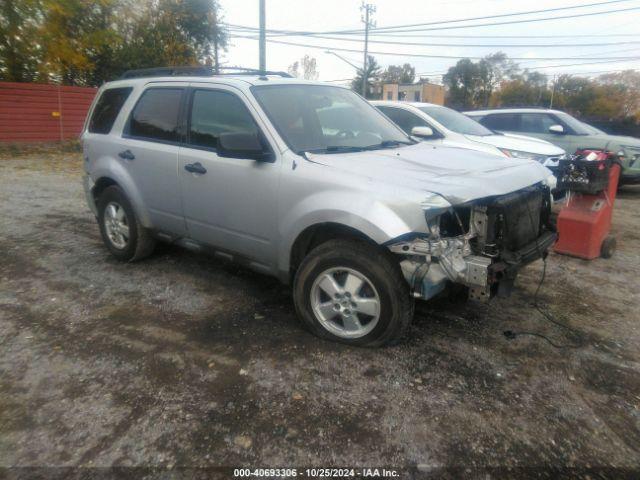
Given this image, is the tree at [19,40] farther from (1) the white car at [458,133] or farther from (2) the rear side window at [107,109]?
(1) the white car at [458,133]

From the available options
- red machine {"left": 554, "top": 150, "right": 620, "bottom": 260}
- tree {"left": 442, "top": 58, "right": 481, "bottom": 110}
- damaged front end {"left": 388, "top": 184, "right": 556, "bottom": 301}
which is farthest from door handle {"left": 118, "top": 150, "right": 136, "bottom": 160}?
tree {"left": 442, "top": 58, "right": 481, "bottom": 110}

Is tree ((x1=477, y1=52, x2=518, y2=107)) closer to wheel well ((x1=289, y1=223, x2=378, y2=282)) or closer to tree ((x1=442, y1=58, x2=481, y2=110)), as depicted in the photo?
tree ((x1=442, y1=58, x2=481, y2=110))

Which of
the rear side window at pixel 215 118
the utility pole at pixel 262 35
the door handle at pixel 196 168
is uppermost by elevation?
the utility pole at pixel 262 35

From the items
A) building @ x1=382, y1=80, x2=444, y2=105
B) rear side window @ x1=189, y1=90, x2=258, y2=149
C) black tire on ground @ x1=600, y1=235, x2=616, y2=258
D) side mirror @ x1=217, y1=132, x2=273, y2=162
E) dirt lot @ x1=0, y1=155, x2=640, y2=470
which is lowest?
dirt lot @ x1=0, y1=155, x2=640, y2=470

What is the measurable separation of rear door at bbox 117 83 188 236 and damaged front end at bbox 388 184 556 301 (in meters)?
2.29

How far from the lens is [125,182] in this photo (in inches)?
184

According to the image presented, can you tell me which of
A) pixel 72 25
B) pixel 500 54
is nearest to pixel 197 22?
pixel 72 25

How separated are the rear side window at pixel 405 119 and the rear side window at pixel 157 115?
4222mm

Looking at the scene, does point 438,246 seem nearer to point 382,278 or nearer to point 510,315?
point 382,278

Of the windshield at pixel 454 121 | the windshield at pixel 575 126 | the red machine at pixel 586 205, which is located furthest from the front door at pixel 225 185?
the windshield at pixel 575 126

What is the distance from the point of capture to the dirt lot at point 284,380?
241 centimetres

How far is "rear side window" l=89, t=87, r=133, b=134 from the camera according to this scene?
4.89 meters

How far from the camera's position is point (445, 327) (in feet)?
12.1

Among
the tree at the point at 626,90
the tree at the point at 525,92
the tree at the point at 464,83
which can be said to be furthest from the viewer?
the tree at the point at 464,83
